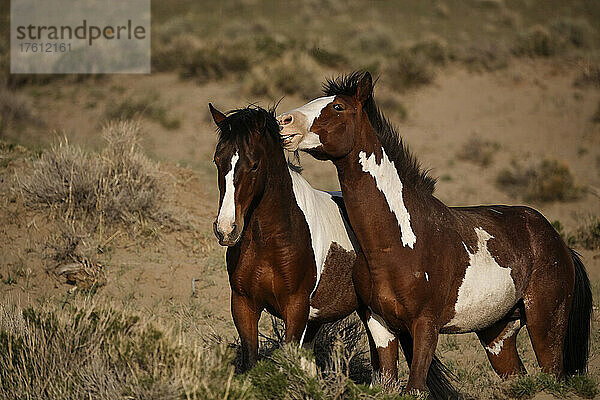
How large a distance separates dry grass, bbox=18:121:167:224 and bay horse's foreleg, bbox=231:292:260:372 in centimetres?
456

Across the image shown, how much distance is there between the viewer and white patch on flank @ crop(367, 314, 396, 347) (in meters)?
4.80

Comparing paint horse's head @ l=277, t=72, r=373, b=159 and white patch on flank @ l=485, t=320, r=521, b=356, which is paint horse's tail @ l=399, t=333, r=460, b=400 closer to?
white patch on flank @ l=485, t=320, r=521, b=356

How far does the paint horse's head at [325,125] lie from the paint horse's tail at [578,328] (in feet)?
7.87

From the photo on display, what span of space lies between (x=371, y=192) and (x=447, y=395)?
1.82 metres

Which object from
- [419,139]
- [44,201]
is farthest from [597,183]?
[44,201]

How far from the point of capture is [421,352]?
14.6 feet

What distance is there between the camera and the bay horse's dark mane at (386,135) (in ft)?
15.4

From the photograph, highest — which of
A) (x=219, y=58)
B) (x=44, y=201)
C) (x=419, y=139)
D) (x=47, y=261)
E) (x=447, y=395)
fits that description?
(x=219, y=58)

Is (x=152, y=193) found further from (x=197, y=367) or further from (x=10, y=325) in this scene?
(x=197, y=367)

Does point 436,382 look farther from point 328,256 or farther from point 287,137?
point 287,137

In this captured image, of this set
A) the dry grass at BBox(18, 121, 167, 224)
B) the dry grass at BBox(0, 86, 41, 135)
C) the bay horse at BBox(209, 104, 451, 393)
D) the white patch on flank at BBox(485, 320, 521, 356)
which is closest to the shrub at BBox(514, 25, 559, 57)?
the dry grass at BBox(0, 86, 41, 135)

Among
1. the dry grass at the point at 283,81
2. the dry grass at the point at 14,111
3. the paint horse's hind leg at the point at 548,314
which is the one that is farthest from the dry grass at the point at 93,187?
the dry grass at the point at 283,81

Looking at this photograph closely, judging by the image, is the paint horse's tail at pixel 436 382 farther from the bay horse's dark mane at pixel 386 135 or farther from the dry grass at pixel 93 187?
the dry grass at pixel 93 187

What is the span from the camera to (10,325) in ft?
14.9
